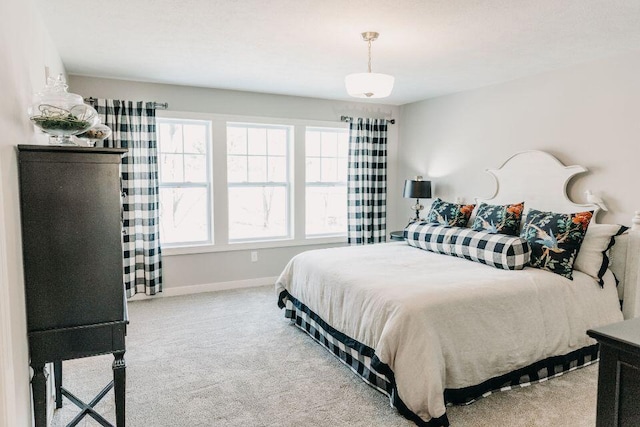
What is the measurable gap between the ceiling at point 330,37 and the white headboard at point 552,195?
34.9 inches

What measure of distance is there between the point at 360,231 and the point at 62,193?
4.27m

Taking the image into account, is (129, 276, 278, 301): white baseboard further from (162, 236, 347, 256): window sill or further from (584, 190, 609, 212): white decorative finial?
(584, 190, 609, 212): white decorative finial

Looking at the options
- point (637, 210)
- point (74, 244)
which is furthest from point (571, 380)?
point (74, 244)

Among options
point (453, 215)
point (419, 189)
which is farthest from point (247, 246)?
point (453, 215)

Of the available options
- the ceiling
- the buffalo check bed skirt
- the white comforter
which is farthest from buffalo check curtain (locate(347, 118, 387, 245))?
the buffalo check bed skirt

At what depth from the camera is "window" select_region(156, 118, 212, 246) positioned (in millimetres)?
4668

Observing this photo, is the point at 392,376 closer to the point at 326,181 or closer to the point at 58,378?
the point at 58,378

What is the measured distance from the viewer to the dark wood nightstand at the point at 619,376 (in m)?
1.22

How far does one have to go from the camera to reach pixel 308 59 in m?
3.50

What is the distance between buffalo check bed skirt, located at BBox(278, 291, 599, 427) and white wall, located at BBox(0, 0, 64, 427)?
1.74m

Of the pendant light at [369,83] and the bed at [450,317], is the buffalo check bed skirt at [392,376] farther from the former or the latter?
the pendant light at [369,83]

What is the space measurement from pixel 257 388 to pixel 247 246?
2508 millimetres

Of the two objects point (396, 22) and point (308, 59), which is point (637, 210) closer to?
point (396, 22)

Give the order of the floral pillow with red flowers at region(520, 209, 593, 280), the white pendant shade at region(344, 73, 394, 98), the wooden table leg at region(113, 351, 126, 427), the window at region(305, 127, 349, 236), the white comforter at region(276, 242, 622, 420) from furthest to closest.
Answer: the window at region(305, 127, 349, 236)
the floral pillow with red flowers at region(520, 209, 593, 280)
the white pendant shade at region(344, 73, 394, 98)
the white comforter at region(276, 242, 622, 420)
the wooden table leg at region(113, 351, 126, 427)
